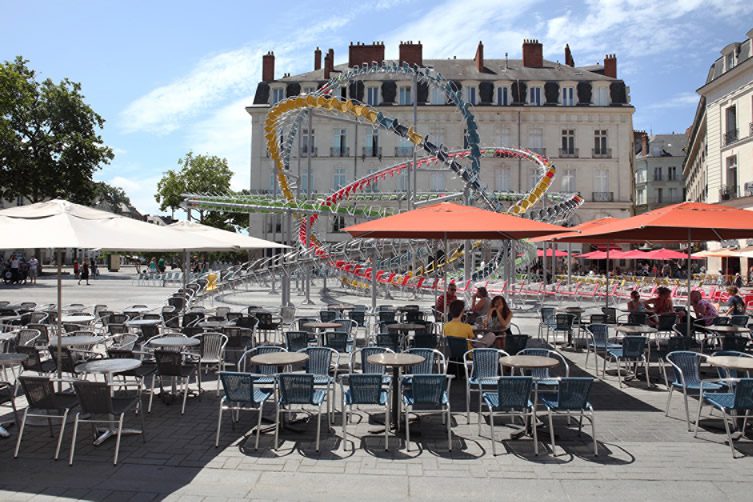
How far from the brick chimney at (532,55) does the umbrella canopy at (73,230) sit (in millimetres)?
45330

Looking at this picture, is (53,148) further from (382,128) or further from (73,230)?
(73,230)

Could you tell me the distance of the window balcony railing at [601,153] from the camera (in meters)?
45.7

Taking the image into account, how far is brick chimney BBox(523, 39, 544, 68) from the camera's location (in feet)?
156

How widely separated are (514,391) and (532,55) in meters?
46.4

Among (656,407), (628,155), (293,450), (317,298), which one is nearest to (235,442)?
(293,450)

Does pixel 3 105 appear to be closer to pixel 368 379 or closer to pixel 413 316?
pixel 413 316

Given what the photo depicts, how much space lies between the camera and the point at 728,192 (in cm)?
3431

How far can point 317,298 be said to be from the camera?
24.0m

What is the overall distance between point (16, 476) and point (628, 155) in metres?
47.3

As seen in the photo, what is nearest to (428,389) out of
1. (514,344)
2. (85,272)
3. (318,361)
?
(318,361)

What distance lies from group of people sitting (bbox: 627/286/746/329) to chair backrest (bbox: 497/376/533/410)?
6267mm

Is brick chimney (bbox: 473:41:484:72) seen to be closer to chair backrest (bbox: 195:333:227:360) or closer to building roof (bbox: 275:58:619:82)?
building roof (bbox: 275:58:619:82)

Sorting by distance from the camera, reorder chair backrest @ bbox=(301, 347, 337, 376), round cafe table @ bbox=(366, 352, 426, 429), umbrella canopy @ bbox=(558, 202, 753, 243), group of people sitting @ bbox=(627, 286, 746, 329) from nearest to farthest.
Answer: round cafe table @ bbox=(366, 352, 426, 429), chair backrest @ bbox=(301, 347, 337, 376), umbrella canopy @ bbox=(558, 202, 753, 243), group of people sitting @ bbox=(627, 286, 746, 329)

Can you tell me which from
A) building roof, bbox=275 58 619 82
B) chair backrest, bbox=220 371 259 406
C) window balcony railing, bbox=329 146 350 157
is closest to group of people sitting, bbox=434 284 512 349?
chair backrest, bbox=220 371 259 406
